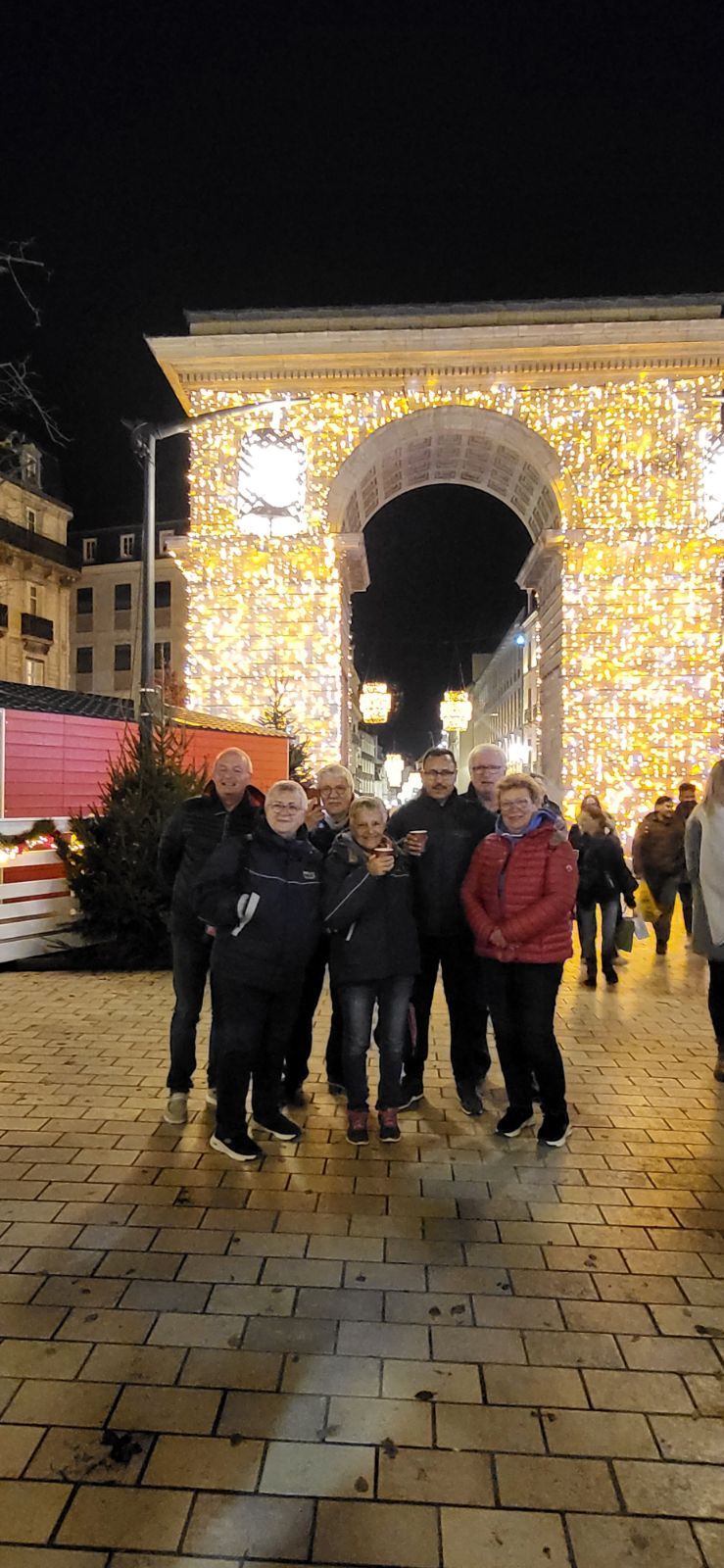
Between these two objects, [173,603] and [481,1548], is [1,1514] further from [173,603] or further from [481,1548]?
[173,603]

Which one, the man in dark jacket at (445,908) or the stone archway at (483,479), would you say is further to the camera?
the stone archway at (483,479)

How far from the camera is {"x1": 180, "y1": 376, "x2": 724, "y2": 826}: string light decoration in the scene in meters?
19.9

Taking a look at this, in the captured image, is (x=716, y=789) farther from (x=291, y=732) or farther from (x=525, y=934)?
(x=291, y=732)

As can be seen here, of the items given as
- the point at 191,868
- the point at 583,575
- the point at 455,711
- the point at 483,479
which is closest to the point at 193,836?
the point at 191,868

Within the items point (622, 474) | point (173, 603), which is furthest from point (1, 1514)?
point (173, 603)

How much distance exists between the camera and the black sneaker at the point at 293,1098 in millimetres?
5098

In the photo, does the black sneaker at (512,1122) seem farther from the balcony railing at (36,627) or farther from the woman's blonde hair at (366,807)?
the balcony railing at (36,627)

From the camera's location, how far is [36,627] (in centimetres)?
3716

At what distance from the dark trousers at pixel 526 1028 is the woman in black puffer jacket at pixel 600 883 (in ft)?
12.3

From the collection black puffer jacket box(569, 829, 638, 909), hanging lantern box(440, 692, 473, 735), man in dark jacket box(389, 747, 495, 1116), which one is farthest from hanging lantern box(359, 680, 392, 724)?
man in dark jacket box(389, 747, 495, 1116)

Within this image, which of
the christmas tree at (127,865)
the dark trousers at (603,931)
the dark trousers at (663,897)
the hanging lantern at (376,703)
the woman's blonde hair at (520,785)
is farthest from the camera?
the hanging lantern at (376,703)

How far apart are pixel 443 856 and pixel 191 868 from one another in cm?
142

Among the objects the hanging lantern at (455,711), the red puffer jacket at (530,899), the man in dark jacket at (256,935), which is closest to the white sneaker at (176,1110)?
the man in dark jacket at (256,935)

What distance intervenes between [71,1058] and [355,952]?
263 centimetres
